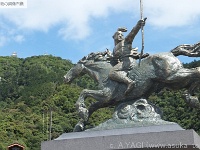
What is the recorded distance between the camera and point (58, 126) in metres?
41.1

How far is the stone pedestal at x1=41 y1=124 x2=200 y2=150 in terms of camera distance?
795 centimetres

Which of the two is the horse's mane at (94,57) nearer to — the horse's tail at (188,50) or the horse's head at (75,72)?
the horse's head at (75,72)

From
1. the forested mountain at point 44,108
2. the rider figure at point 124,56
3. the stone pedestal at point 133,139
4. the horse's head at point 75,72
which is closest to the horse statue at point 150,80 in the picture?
the rider figure at point 124,56

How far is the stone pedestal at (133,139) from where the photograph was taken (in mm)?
7945

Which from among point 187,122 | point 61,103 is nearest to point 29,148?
point 61,103

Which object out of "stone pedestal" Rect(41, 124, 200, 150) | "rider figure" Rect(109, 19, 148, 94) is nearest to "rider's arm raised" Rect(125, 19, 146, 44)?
"rider figure" Rect(109, 19, 148, 94)

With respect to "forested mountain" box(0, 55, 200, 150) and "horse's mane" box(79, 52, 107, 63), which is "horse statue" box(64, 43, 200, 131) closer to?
"horse's mane" box(79, 52, 107, 63)

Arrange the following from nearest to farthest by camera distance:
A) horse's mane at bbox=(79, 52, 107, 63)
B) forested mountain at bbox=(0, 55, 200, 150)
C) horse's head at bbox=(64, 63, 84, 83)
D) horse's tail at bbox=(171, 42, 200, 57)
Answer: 1. horse's tail at bbox=(171, 42, 200, 57)
2. horse's mane at bbox=(79, 52, 107, 63)
3. horse's head at bbox=(64, 63, 84, 83)
4. forested mountain at bbox=(0, 55, 200, 150)

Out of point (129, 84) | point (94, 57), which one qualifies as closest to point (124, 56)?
point (129, 84)

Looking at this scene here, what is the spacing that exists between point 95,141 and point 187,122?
1980 cm

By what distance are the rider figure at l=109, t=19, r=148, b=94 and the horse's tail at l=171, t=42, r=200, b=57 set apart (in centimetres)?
64

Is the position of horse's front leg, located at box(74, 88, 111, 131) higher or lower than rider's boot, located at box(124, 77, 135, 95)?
lower

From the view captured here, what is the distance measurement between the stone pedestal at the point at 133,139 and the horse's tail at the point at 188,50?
170 centimetres

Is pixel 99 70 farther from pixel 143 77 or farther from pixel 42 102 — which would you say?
pixel 42 102
